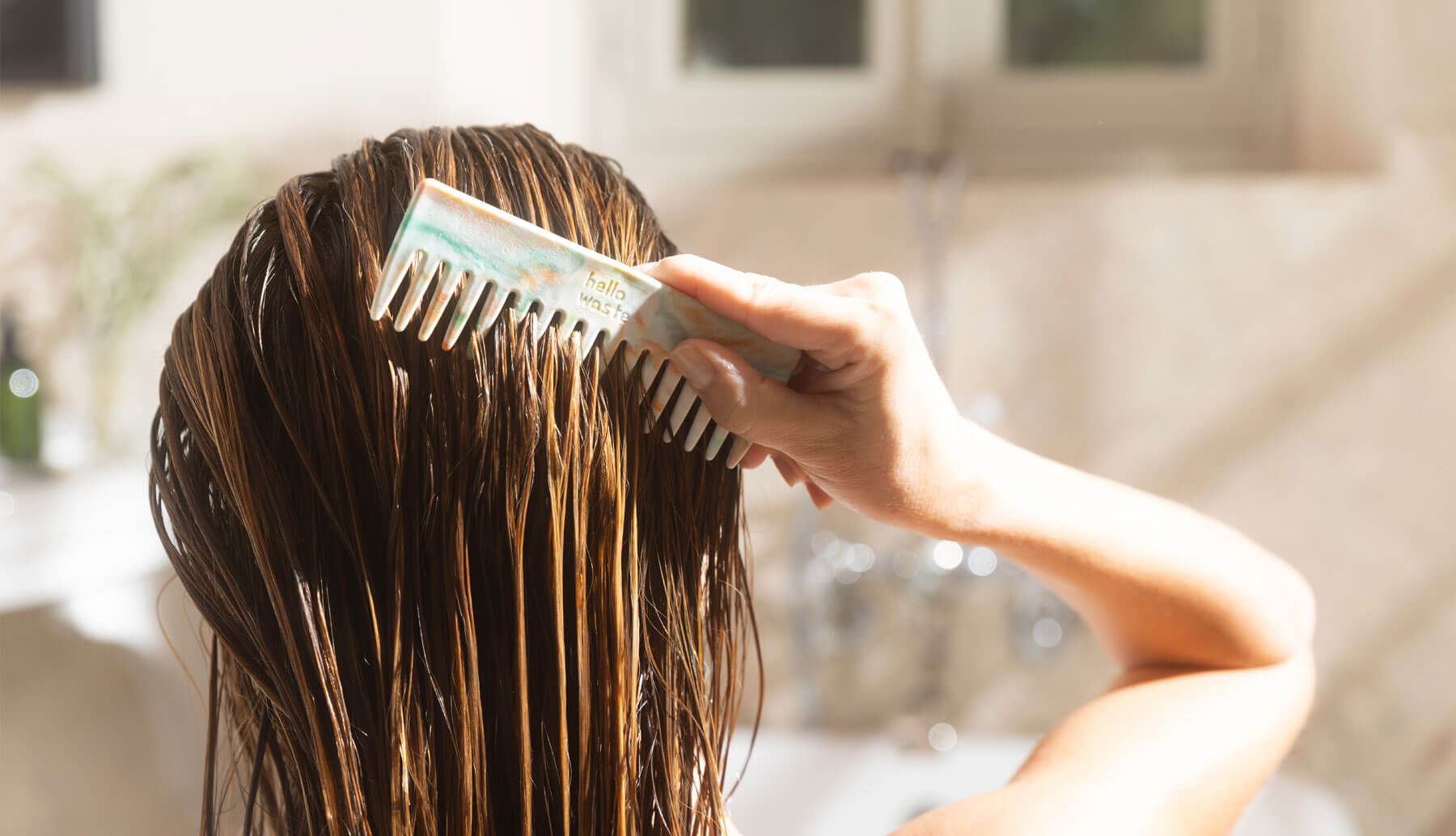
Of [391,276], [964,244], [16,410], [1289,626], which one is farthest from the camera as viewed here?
[964,244]

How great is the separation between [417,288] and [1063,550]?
395 millimetres

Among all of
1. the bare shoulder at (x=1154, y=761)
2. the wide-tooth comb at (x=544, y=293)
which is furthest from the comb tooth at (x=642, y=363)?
the bare shoulder at (x=1154, y=761)

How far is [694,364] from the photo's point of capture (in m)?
0.47

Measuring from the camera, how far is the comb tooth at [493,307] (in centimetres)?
44

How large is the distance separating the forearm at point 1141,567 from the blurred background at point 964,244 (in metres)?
0.97

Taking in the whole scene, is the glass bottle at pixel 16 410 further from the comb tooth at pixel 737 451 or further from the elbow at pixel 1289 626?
the elbow at pixel 1289 626

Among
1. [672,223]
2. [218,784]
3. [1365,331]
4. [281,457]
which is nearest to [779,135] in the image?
[672,223]

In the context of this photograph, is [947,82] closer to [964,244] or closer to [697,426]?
[964,244]

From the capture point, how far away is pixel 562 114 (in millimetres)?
1736

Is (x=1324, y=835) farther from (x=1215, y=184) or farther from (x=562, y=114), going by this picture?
→ (x=562, y=114)

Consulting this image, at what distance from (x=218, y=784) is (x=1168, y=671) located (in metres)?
0.80

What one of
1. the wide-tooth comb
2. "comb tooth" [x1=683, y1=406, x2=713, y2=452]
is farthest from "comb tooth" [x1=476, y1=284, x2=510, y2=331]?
"comb tooth" [x1=683, y1=406, x2=713, y2=452]

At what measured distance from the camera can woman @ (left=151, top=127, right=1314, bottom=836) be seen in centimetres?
46

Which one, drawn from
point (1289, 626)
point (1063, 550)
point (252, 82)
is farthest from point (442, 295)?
point (252, 82)
